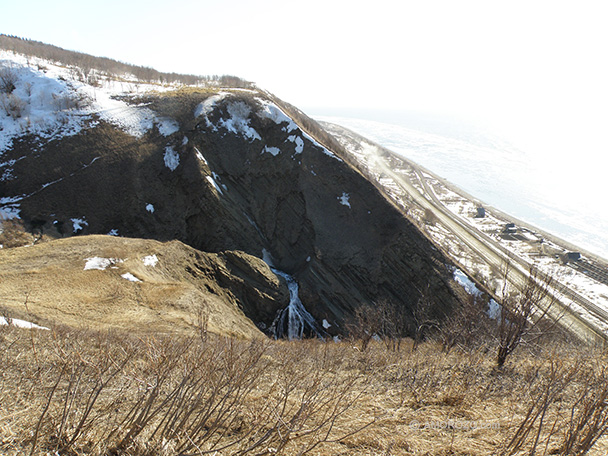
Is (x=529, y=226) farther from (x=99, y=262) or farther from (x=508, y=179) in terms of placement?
(x=99, y=262)

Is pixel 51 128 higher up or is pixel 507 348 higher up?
pixel 51 128

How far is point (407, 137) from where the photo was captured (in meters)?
132

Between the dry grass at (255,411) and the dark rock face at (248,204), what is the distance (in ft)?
75.2

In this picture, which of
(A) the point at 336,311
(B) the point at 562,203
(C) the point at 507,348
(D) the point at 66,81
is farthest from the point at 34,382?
(B) the point at 562,203

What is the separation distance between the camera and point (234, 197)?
37.6 meters

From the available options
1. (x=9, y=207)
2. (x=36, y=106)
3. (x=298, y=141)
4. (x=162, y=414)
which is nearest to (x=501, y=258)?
(x=298, y=141)

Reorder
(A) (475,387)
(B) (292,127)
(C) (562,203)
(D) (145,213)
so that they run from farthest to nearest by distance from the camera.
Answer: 1. (C) (562,203)
2. (B) (292,127)
3. (D) (145,213)
4. (A) (475,387)

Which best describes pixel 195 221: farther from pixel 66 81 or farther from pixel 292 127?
pixel 66 81

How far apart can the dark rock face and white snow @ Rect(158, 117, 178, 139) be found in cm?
81

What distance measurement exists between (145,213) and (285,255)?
657 inches

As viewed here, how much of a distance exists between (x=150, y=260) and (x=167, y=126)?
75.7 ft

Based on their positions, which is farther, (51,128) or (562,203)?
(562,203)

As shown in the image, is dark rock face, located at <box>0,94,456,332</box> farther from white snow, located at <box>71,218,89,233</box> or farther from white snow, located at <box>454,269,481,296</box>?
white snow, located at <box>454,269,481,296</box>

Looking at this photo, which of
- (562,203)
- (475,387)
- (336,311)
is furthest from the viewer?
(562,203)
